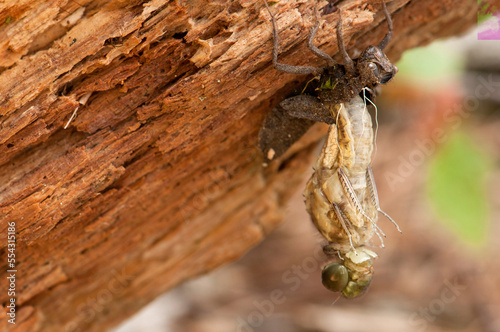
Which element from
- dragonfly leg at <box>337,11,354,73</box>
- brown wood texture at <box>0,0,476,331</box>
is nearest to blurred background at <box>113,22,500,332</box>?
brown wood texture at <box>0,0,476,331</box>

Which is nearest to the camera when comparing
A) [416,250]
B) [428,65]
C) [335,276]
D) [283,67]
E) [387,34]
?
[283,67]

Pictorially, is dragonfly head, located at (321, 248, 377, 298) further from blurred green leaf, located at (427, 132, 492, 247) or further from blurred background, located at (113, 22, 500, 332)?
blurred green leaf, located at (427, 132, 492, 247)

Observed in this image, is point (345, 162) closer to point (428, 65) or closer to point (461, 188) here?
point (461, 188)

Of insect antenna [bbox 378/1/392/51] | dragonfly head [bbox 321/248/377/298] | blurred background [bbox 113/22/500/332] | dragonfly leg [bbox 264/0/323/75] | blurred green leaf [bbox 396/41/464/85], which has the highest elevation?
dragonfly leg [bbox 264/0/323/75]

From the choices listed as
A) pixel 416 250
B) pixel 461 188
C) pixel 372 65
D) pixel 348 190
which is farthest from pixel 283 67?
pixel 416 250

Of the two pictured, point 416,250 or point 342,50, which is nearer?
point 342,50

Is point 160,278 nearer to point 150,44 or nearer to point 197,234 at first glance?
point 197,234

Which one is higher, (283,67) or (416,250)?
(283,67)

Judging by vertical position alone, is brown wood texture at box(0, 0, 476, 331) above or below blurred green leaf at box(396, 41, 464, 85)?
above

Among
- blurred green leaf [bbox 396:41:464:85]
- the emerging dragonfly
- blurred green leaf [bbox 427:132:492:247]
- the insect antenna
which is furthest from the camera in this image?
blurred green leaf [bbox 396:41:464:85]
